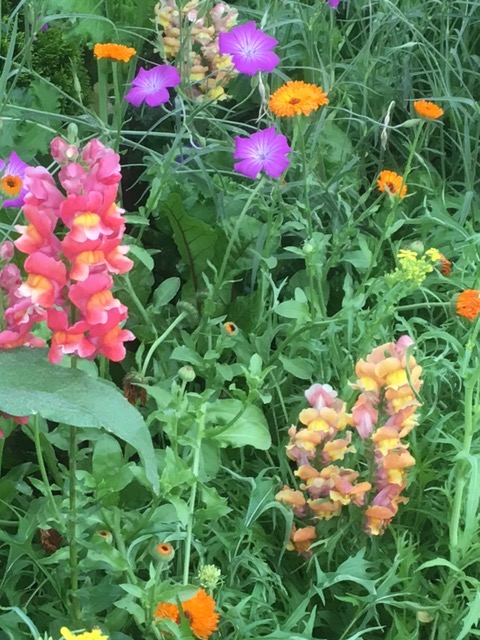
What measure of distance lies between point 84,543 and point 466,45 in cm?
140

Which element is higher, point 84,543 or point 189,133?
point 189,133

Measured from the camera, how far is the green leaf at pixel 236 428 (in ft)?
2.70

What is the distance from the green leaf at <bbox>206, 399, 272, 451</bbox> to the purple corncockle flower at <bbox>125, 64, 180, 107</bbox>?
0.54 metres

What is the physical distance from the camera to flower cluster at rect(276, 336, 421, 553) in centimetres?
79

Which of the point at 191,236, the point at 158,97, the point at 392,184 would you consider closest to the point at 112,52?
the point at 158,97

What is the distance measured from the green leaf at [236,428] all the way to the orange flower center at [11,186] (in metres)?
0.31

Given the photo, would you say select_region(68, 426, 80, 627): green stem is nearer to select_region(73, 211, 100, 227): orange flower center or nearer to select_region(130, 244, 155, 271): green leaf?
select_region(73, 211, 100, 227): orange flower center

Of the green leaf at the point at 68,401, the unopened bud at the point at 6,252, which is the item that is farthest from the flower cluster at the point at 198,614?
the unopened bud at the point at 6,252

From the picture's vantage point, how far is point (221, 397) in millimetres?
1083

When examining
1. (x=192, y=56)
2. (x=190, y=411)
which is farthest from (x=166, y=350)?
(x=192, y=56)

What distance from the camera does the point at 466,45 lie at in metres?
1.69

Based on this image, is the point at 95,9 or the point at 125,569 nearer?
the point at 125,569

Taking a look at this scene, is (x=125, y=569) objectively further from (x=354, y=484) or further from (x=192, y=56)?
(x=192, y=56)

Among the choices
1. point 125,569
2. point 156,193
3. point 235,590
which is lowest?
point 235,590
